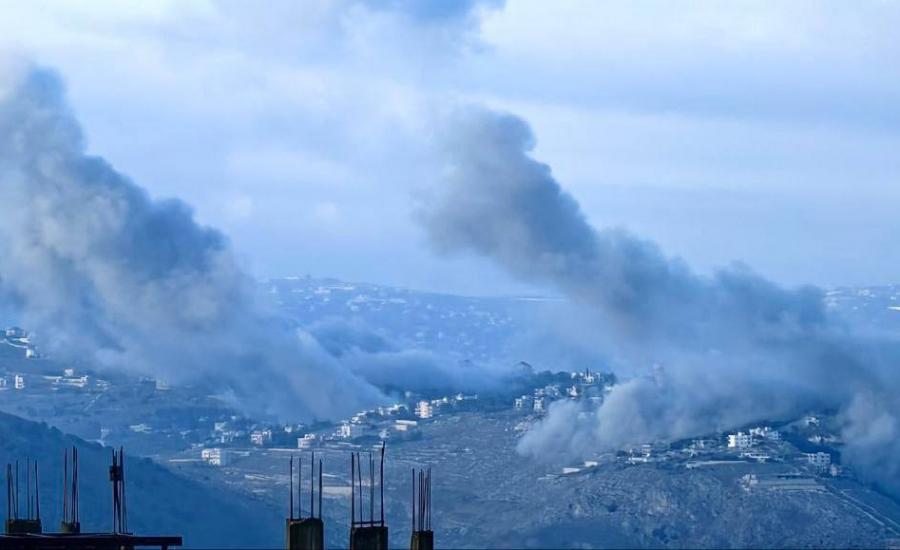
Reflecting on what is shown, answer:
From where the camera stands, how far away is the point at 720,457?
133375mm

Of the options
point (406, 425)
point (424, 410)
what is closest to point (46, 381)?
point (406, 425)

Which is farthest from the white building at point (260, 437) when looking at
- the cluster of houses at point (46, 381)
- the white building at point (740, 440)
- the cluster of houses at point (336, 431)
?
the white building at point (740, 440)

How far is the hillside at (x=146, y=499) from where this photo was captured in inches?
4343

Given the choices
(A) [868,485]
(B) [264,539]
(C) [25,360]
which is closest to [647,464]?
(A) [868,485]

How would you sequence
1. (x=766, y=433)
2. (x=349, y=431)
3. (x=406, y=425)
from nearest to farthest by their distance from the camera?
(x=766, y=433), (x=349, y=431), (x=406, y=425)

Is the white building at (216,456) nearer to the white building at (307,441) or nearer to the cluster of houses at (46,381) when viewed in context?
the white building at (307,441)

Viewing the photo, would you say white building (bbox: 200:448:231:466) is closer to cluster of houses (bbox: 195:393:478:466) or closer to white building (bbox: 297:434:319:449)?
cluster of houses (bbox: 195:393:478:466)

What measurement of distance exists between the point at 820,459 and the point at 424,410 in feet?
106

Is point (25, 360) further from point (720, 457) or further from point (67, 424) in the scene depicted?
point (720, 457)

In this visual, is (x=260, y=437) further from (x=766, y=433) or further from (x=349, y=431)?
(x=766, y=433)

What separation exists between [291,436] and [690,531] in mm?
34846

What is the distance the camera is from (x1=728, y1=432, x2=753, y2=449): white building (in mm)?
135875

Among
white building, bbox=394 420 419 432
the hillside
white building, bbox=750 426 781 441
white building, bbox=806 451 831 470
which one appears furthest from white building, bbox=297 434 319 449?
white building, bbox=806 451 831 470

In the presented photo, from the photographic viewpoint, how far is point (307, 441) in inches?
5591
